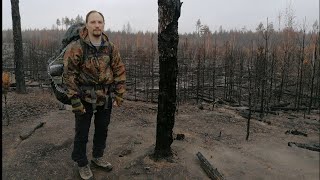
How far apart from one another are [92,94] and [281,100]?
792 centimetres

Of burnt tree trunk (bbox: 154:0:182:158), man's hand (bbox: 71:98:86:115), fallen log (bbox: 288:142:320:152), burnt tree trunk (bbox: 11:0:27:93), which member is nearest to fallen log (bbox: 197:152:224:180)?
burnt tree trunk (bbox: 154:0:182:158)

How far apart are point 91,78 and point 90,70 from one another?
3.3 inches

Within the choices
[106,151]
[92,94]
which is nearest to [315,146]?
[106,151]

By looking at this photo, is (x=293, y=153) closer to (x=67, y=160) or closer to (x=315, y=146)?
(x=315, y=146)

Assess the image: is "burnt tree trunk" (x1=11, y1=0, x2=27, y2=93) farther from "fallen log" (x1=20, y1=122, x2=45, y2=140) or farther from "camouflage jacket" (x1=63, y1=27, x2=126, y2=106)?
"camouflage jacket" (x1=63, y1=27, x2=126, y2=106)

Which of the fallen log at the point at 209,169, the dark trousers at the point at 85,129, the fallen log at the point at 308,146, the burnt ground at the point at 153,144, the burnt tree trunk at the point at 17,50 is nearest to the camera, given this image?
the dark trousers at the point at 85,129

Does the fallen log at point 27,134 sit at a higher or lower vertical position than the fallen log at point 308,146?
higher

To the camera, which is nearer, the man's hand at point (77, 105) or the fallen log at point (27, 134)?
the man's hand at point (77, 105)

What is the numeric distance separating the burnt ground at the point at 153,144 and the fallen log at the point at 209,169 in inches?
2.8

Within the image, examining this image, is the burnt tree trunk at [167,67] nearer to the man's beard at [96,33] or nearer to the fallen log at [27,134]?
the man's beard at [96,33]

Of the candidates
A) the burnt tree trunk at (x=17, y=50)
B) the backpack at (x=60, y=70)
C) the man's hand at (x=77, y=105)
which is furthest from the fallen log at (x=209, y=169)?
the burnt tree trunk at (x=17, y=50)

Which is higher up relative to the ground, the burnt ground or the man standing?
the man standing

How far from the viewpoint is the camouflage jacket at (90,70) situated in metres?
3.32

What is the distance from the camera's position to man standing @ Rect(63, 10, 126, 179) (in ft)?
10.9
